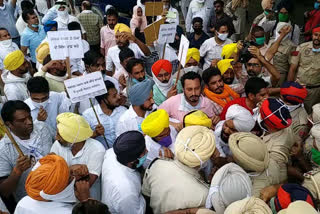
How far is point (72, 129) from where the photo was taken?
2.73m

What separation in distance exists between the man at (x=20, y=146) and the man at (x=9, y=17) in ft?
15.5

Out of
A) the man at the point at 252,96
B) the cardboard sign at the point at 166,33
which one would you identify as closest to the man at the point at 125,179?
the man at the point at 252,96

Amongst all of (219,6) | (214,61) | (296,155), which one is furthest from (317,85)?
(219,6)

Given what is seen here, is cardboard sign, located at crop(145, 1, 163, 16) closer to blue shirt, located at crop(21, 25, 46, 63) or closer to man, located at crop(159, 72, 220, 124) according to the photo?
man, located at crop(159, 72, 220, 124)

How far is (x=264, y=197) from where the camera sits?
2281 mm

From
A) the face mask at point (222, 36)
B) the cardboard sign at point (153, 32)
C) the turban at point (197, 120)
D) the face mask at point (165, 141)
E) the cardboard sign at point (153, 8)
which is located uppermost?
the cardboard sign at point (153, 8)

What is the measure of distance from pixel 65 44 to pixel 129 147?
1.84 metres

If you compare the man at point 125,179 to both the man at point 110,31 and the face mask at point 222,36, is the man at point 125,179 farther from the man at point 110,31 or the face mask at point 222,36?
the man at point 110,31

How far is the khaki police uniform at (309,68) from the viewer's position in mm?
4564

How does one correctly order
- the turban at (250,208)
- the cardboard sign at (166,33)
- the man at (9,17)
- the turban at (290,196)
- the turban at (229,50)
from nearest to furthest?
the turban at (250,208) < the turban at (290,196) < the cardboard sign at (166,33) < the turban at (229,50) < the man at (9,17)

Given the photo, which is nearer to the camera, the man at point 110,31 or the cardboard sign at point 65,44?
the cardboard sign at point 65,44

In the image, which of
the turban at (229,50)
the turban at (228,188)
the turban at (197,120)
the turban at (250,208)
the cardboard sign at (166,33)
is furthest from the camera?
the turban at (229,50)

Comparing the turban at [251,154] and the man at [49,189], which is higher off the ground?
the turban at [251,154]

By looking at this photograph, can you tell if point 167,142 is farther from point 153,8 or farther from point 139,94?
point 153,8
